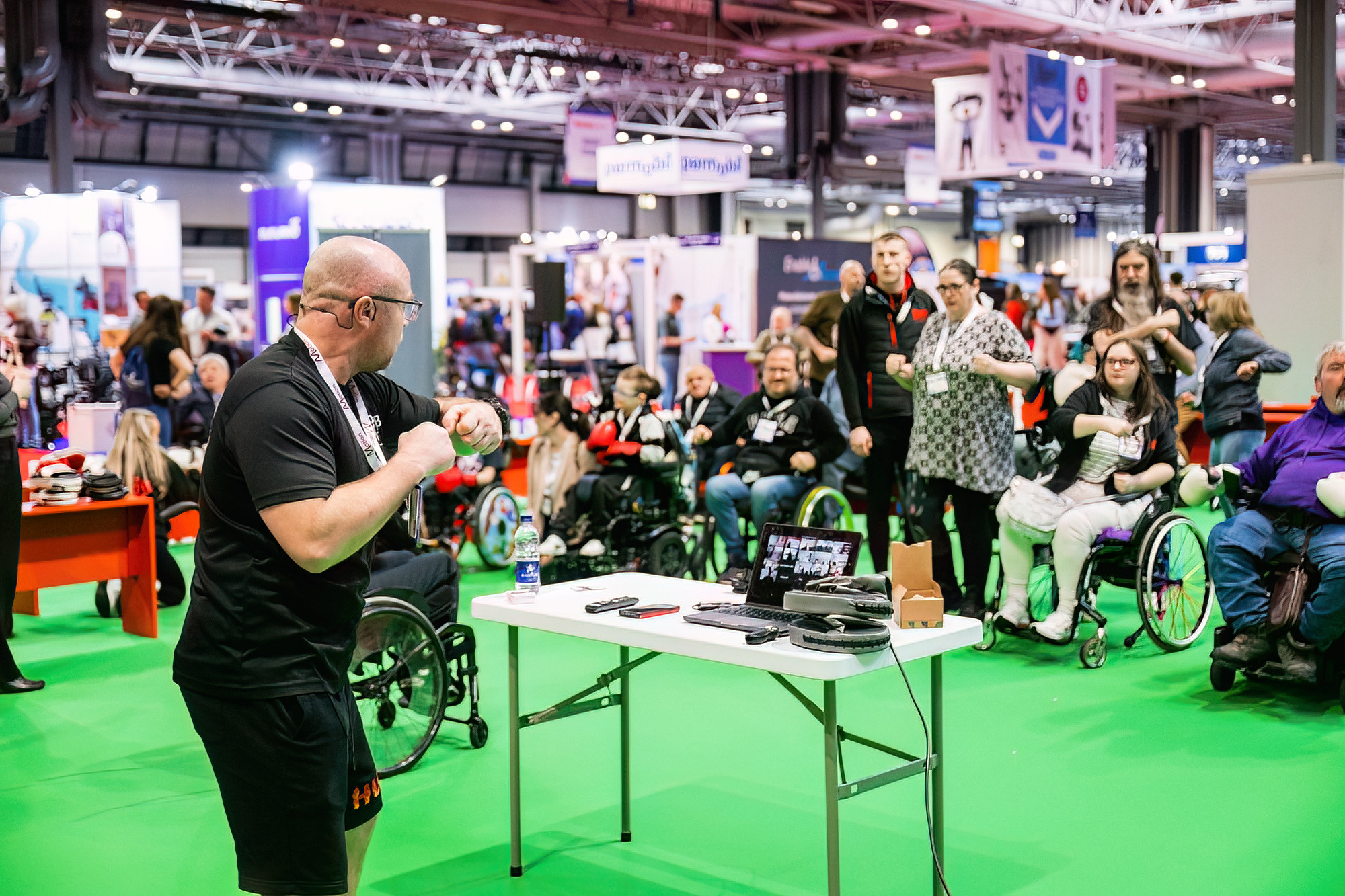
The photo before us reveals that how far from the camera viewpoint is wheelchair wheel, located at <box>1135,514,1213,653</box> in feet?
17.1

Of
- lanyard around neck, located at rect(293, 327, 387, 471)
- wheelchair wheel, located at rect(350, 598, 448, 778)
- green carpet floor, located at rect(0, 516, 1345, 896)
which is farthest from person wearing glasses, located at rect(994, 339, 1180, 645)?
lanyard around neck, located at rect(293, 327, 387, 471)

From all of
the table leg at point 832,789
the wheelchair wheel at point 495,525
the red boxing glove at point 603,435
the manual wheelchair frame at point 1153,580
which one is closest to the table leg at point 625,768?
the table leg at point 832,789

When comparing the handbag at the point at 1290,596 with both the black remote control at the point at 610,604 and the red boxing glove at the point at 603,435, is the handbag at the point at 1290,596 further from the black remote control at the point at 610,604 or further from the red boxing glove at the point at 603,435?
the red boxing glove at the point at 603,435

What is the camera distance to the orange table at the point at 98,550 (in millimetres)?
5926

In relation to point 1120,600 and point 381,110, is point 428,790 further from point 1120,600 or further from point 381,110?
point 381,110

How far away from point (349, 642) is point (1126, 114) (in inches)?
807

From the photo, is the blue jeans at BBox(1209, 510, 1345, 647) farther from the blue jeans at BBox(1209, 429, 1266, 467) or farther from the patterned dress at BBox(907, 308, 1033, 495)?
the blue jeans at BBox(1209, 429, 1266, 467)

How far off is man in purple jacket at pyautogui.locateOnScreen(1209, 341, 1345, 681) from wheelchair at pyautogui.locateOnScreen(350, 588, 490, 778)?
9.00 ft

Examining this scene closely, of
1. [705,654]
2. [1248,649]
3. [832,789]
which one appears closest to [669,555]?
[1248,649]

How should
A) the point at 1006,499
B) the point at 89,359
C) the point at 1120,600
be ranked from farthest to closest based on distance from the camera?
the point at 89,359, the point at 1120,600, the point at 1006,499

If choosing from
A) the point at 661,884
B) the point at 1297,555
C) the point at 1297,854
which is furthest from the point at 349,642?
the point at 1297,555

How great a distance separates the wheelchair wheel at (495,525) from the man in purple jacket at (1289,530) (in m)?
4.07

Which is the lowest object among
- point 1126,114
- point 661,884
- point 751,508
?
point 661,884

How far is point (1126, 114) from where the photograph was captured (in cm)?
2039
